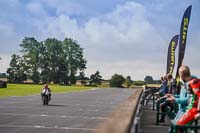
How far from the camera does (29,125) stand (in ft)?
62.8

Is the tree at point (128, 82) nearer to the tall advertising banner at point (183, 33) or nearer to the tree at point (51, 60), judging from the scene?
the tree at point (51, 60)

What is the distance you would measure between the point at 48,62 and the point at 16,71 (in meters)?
10.5

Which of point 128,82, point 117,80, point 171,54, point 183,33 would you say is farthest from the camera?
point 128,82

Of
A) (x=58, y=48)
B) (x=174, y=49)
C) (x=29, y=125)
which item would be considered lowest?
(x=29, y=125)

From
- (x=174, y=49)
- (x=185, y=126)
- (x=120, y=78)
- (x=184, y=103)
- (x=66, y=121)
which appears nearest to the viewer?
(x=185, y=126)

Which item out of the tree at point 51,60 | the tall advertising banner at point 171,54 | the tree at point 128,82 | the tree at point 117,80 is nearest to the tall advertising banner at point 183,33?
the tall advertising banner at point 171,54

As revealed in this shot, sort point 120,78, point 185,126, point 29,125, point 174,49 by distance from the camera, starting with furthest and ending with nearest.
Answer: point 120,78 < point 174,49 < point 29,125 < point 185,126

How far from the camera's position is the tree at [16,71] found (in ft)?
487

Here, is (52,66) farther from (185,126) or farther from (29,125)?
(185,126)

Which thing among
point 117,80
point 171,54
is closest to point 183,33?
point 171,54

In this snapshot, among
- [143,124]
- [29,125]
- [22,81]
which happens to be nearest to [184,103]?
[143,124]

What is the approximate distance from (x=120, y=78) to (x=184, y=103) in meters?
132

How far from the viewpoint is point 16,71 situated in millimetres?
149625

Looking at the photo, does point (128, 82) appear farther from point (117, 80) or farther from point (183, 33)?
point (183, 33)
